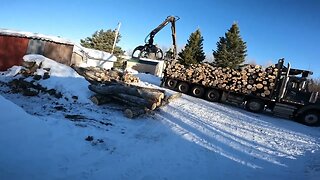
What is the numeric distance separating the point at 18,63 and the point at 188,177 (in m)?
16.7

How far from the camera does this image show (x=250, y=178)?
23.0 ft

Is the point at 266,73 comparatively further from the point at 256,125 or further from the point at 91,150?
the point at 91,150

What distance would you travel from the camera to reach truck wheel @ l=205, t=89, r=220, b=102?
19.3 metres

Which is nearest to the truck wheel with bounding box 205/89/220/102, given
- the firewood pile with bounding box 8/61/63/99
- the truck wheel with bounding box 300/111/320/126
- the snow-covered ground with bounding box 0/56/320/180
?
the truck wheel with bounding box 300/111/320/126

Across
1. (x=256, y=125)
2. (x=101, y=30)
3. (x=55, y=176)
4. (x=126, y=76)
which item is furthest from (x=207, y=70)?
(x=101, y=30)

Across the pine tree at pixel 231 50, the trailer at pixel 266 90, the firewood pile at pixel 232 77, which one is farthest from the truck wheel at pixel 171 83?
the pine tree at pixel 231 50

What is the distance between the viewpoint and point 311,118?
1605 cm

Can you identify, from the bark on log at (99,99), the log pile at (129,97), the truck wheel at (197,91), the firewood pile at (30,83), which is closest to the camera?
the log pile at (129,97)

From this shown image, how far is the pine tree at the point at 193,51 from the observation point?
1347 inches

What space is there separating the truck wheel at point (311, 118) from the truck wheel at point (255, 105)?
2275mm

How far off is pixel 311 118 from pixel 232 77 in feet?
16.7

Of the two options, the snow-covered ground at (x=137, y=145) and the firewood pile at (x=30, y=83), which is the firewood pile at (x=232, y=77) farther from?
the firewood pile at (x=30, y=83)

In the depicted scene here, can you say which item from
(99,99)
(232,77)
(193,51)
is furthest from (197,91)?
(193,51)

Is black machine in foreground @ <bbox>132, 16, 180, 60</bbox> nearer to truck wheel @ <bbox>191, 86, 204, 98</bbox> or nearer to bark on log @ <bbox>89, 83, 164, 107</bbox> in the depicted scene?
truck wheel @ <bbox>191, 86, 204, 98</bbox>
